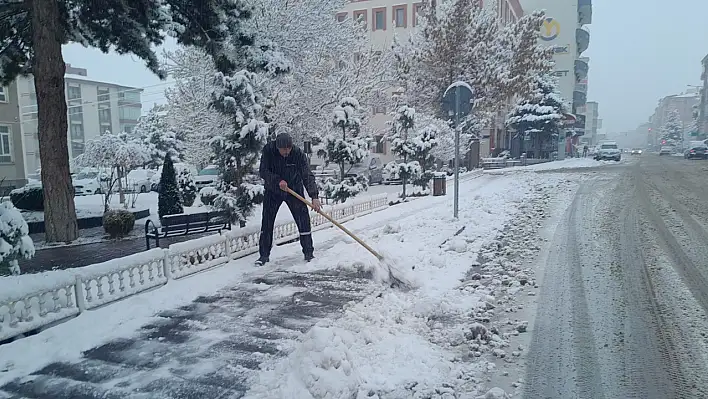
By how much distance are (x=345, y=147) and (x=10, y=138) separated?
21942 mm

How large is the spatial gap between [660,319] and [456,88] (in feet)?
20.6

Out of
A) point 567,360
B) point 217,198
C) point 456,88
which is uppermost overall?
point 456,88

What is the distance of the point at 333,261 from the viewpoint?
6.52 m

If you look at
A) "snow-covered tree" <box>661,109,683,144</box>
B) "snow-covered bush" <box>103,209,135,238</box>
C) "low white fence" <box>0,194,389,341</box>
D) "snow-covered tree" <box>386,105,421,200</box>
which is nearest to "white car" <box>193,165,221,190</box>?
"snow-covered tree" <box>386,105,421,200</box>

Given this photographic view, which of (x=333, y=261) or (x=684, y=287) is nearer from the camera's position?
(x=684, y=287)

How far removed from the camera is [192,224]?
8125mm

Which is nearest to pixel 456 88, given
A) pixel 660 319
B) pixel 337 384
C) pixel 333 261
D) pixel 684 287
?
pixel 333 261

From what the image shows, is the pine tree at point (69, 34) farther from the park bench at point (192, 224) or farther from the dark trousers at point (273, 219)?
the dark trousers at point (273, 219)

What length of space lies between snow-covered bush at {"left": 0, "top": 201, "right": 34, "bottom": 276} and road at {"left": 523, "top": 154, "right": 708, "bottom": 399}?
187 inches

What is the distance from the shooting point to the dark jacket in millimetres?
6348

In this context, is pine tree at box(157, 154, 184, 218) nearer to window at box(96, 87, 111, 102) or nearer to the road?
the road

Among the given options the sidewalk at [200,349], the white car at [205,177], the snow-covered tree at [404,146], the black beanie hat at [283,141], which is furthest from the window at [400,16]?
the sidewalk at [200,349]

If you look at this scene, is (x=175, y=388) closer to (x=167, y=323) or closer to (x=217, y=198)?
(x=167, y=323)

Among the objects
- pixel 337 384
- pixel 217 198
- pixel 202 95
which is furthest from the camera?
pixel 202 95
